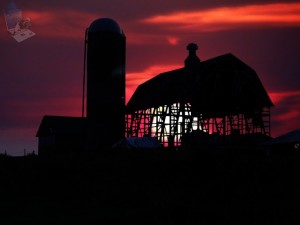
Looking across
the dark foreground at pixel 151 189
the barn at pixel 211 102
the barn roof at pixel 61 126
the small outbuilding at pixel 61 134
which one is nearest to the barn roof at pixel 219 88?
the barn at pixel 211 102

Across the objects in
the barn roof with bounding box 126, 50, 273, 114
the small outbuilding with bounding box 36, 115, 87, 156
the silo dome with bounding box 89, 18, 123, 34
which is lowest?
the small outbuilding with bounding box 36, 115, 87, 156

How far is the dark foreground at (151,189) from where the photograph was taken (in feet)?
67.9

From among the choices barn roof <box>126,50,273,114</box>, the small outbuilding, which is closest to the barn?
barn roof <box>126,50,273,114</box>

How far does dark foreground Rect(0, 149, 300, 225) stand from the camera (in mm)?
20703

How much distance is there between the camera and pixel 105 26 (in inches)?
2040

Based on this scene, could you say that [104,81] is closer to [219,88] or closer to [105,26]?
[105,26]

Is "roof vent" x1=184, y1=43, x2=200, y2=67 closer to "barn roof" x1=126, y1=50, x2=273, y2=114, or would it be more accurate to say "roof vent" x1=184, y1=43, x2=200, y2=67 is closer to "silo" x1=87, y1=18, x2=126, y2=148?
"barn roof" x1=126, y1=50, x2=273, y2=114

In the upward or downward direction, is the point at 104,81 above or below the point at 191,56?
below

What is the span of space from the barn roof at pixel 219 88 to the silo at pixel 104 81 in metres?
4.81

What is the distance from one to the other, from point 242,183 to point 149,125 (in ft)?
90.5

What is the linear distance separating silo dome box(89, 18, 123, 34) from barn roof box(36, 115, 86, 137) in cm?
988

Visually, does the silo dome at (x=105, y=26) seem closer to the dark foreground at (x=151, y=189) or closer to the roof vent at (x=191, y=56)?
the roof vent at (x=191, y=56)

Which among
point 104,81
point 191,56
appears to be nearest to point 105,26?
point 104,81

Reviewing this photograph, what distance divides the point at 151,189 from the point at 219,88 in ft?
77.8
